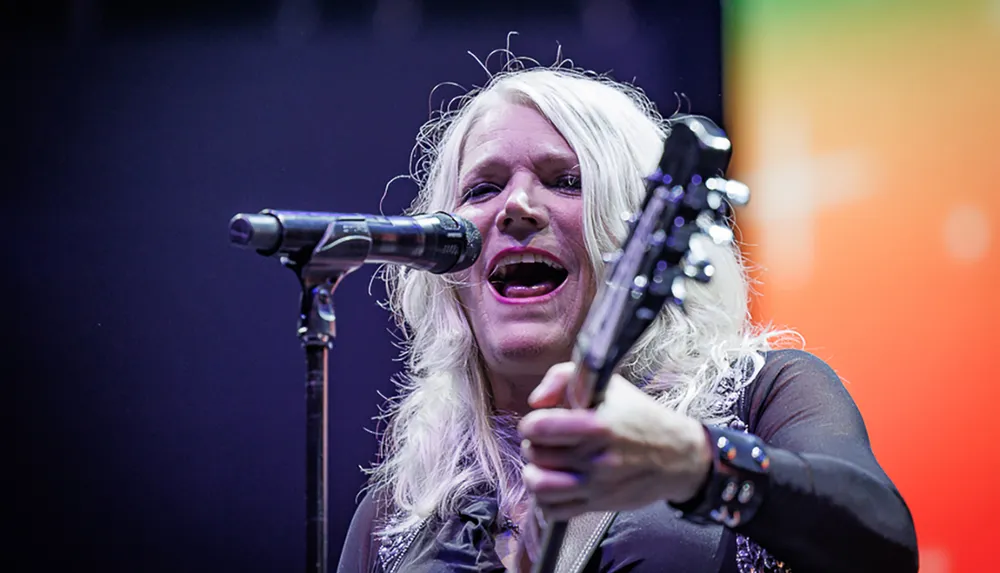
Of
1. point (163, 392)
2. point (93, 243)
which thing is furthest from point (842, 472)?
point (93, 243)

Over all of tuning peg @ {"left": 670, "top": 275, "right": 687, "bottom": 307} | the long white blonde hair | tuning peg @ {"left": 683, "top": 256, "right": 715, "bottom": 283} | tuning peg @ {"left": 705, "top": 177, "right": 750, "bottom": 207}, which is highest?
tuning peg @ {"left": 705, "top": 177, "right": 750, "bottom": 207}

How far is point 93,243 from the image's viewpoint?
2.89 m

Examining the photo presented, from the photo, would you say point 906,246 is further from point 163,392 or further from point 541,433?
point 163,392

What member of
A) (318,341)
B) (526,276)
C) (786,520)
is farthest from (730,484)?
(526,276)

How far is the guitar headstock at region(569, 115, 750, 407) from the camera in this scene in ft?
3.43

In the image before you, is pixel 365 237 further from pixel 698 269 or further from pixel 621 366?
pixel 621 366

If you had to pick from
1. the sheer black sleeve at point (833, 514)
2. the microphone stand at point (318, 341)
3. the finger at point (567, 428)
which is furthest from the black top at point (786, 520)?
the microphone stand at point (318, 341)

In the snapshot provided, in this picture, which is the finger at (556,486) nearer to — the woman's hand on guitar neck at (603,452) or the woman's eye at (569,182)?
the woman's hand on guitar neck at (603,452)

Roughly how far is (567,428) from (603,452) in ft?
0.19

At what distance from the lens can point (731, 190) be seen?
1.08 m

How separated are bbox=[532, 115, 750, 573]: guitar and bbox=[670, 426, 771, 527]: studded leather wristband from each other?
192 millimetres

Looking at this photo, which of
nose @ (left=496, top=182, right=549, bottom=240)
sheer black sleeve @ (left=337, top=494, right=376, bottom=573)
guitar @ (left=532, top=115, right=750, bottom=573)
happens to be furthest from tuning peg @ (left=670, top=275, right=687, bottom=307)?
sheer black sleeve @ (left=337, top=494, right=376, bottom=573)

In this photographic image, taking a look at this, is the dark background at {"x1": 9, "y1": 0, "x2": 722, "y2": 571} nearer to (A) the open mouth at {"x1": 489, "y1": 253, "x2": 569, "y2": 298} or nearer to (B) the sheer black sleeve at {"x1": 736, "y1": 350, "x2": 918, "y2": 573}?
(A) the open mouth at {"x1": 489, "y1": 253, "x2": 569, "y2": 298}

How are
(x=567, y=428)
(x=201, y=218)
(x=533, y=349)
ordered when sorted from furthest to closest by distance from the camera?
1. (x=201, y=218)
2. (x=533, y=349)
3. (x=567, y=428)
